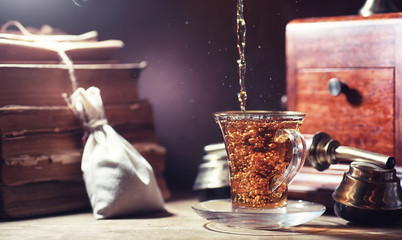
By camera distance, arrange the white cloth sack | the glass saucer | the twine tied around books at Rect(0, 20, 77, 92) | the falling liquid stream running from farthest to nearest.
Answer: the falling liquid stream < the twine tied around books at Rect(0, 20, 77, 92) < the white cloth sack < the glass saucer

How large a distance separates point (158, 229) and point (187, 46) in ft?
2.31

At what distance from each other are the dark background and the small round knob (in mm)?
235

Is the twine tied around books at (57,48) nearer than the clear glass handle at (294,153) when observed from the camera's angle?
No

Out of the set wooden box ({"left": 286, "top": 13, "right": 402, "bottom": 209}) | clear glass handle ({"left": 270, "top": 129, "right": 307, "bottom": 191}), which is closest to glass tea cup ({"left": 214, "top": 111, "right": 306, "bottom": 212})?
clear glass handle ({"left": 270, "top": 129, "right": 307, "bottom": 191})

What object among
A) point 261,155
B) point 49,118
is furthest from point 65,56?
point 261,155

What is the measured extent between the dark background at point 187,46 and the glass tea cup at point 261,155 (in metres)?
0.43

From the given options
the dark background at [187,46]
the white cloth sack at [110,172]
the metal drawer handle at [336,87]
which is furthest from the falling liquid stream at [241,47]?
the white cloth sack at [110,172]

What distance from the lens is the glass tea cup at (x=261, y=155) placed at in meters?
1.07

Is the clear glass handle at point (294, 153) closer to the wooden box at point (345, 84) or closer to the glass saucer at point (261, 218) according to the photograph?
the glass saucer at point (261, 218)

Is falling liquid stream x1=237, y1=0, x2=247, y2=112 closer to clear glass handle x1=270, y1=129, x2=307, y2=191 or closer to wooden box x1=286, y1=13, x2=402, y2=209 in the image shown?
wooden box x1=286, y1=13, x2=402, y2=209

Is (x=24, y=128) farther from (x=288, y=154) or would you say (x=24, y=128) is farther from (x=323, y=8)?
(x=323, y=8)

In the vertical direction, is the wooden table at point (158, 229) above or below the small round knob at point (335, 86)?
below

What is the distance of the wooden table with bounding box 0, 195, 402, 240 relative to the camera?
40.8 inches

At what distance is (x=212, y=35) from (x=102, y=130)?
1.62ft
